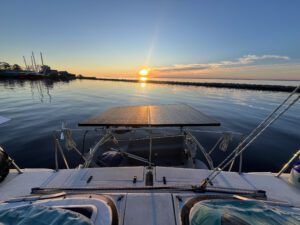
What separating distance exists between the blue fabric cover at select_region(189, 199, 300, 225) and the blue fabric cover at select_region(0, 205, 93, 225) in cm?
148

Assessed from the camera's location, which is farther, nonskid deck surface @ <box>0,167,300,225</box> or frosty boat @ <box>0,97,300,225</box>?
nonskid deck surface @ <box>0,167,300,225</box>

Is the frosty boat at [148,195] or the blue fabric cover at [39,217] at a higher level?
the blue fabric cover at [39,217]

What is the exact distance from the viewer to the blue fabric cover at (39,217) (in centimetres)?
225

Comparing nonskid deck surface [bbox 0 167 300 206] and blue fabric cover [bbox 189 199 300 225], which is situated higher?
blue fabric cover [bbox 189 199 300 225]

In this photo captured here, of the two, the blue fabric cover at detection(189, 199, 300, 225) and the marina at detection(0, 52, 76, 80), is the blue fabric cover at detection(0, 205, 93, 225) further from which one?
the marina at detection(0, 52, 76, 80)

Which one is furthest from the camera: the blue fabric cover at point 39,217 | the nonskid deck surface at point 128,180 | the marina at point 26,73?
the marina at point 26,73

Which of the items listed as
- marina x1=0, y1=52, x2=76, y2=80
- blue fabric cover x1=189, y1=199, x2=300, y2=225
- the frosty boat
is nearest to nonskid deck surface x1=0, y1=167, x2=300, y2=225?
the frosty boat

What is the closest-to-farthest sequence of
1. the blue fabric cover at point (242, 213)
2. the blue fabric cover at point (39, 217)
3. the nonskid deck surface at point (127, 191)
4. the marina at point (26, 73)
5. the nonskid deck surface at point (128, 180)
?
the blue fabric cover at point (39, 217), the blue fabric cover at point (242, 213), the nonskid deck surface at point (127, 191), the nonskid deck surface at point (128, 180), the marina at point (26, 73)

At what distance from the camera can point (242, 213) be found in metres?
2.52

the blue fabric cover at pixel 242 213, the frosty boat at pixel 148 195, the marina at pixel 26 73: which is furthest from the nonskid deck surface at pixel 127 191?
the marina at pixel 26 73

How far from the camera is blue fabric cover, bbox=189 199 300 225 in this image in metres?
2.38

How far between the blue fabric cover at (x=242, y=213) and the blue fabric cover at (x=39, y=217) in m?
1.48

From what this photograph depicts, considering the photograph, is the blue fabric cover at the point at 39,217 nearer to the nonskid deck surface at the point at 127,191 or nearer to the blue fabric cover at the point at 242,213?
the nonskid deck surface at the point at 127,191

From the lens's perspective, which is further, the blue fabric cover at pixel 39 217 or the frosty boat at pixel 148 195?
the frosty boat at pixel 148 195
